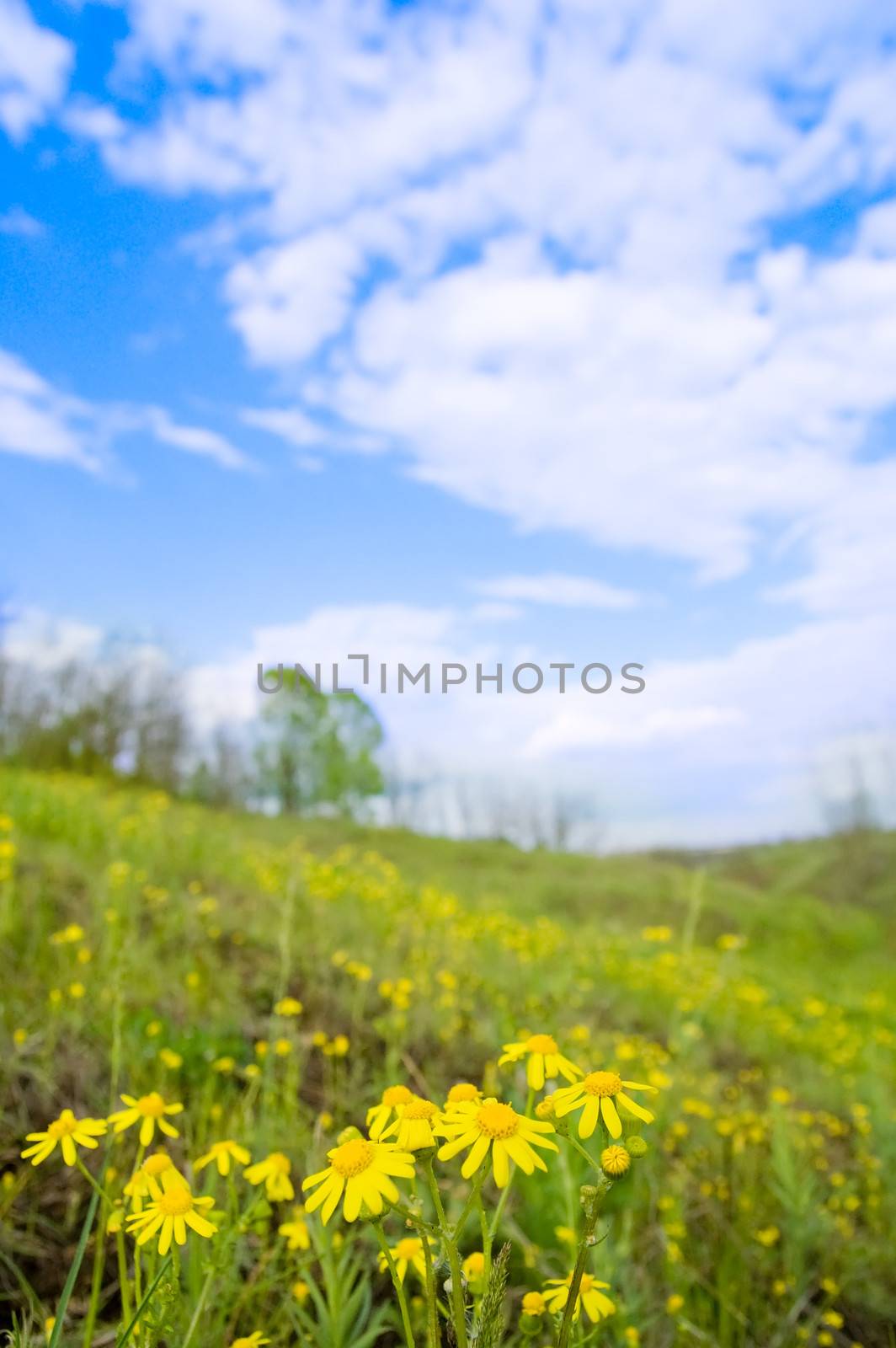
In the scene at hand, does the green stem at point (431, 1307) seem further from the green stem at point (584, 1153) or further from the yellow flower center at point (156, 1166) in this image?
the yellow flower center at point (156, 1166)

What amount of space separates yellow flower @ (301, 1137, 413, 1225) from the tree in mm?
29136

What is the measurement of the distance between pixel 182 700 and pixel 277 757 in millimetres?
7104

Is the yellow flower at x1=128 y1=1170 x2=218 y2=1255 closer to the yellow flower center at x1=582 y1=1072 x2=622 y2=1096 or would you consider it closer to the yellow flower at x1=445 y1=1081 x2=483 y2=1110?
the yellow flower at x1=445 y1=1081 x2=483 y2=1110

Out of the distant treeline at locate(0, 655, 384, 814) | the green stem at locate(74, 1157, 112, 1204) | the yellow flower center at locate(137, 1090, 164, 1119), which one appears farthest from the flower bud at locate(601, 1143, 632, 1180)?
the distant treeline at locate(0, 655, 384, 814)

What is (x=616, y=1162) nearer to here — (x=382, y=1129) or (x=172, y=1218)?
(x=382, y=1129)

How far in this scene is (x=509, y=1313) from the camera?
207cm

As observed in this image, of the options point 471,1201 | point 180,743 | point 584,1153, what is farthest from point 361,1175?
point 180,743

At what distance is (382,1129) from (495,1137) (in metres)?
0.14

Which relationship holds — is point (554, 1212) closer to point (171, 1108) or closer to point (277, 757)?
point (171, 1108)

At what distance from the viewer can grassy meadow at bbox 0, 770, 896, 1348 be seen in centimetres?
109

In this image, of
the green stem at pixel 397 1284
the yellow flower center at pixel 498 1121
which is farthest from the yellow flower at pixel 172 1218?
the yellow flower center at pixel 498 1121

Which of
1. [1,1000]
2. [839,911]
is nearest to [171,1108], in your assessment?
[1,1000]

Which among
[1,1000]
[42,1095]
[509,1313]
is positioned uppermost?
[1,1000]

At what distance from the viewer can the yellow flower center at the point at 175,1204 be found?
1104mm
